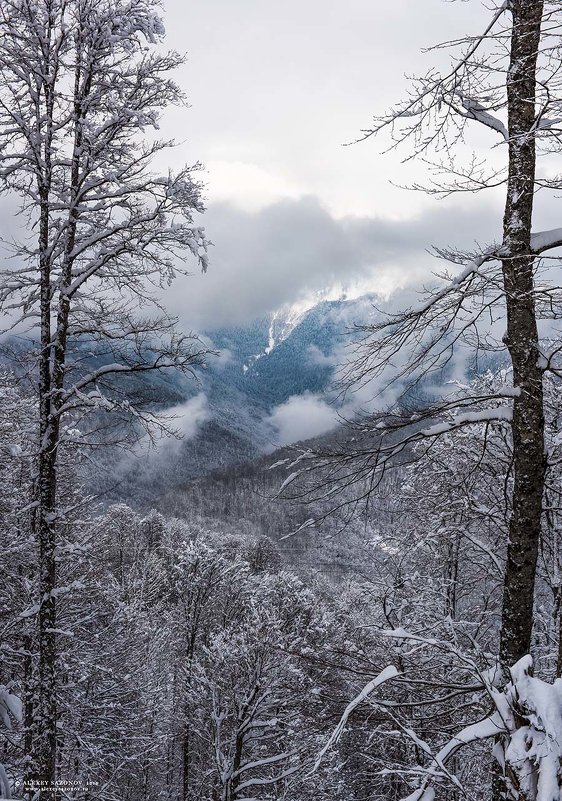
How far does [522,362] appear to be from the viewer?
142 inches

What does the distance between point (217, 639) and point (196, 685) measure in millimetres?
2182

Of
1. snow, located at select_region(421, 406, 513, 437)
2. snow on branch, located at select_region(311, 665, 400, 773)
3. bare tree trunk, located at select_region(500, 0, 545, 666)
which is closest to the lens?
snow on branch, located at select_region(311, 665, 400, 773)

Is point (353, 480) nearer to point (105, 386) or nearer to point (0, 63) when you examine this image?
→ point (105, 386)

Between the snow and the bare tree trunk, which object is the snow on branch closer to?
the bare tree trunk

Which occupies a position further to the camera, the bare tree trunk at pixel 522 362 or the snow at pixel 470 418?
the snow at pixel 470 418

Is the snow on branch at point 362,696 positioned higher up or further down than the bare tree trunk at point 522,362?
further down

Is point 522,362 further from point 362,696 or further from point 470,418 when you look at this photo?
point 362,696

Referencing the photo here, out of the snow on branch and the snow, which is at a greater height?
the snow

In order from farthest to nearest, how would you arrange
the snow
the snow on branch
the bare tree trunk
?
1. the snow
2. the bare tree trunk
3. the snow on branch

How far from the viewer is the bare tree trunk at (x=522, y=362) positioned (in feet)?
11.4

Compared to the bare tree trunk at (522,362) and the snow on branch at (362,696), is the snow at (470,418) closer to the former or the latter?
the bare tree trunk at (522,362)

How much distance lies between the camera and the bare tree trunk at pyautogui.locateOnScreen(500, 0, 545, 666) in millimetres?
3479

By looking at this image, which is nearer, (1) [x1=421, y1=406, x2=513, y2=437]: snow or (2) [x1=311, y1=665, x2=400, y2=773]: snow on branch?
(2) [x1=311, y1=665, x2=400, y2=773]: snow on branch

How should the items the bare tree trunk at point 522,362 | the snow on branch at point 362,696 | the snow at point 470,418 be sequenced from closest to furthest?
the snow on branch at point 362,696
the bare tree trunk at point 522,362
the snow at point 470,418
